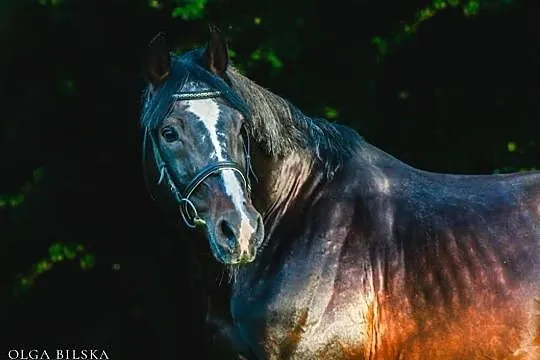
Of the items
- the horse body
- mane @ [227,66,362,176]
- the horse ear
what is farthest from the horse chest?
the horse ear

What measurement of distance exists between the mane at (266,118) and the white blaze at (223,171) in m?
0.09

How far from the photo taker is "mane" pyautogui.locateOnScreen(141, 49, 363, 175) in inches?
158

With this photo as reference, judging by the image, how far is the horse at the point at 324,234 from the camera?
392 centimetres

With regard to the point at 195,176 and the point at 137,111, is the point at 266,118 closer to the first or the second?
the point at 195,176

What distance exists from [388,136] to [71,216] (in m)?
2.22

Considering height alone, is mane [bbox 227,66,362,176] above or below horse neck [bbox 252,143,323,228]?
above

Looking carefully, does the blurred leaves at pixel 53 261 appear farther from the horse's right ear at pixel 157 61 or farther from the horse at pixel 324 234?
the horse's right ear at pixel 157 61

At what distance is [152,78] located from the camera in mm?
4098

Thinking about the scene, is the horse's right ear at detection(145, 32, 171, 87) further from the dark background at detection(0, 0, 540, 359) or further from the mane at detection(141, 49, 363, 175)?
the dark background at detection(0, 0, 540, 359)

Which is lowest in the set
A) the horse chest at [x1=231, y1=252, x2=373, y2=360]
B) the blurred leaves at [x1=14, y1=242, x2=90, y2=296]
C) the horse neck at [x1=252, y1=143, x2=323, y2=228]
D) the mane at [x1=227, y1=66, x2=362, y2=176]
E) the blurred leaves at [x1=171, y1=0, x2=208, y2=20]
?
the blurred leaves at [x1=14, y1=242, x2=90, y2=296]

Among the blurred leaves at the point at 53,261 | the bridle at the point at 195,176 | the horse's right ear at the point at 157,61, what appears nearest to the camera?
the bridle at the point at 195,176

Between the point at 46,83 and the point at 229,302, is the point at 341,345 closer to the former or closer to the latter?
the point at 229,302

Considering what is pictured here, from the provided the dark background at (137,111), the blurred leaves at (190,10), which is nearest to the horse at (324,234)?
the blurred leaves at (190,10)

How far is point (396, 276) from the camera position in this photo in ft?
13.2
